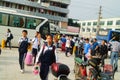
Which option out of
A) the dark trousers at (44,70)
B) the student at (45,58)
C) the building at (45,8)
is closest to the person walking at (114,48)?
the student at (45,58)

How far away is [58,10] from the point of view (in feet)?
235

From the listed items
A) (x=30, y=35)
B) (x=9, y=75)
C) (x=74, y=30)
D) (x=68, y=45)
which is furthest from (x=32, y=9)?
(x=9, y=75)

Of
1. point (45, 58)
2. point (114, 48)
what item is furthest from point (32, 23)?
point (45, 58)

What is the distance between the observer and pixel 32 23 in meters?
30.6

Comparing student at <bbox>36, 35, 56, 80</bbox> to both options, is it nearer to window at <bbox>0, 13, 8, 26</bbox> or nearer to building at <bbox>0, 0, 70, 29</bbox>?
window at <bbox>0, 13, 8, 26</bbox>

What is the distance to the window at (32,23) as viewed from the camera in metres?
30.3

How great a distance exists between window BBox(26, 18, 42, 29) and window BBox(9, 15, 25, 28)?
549 millimetres

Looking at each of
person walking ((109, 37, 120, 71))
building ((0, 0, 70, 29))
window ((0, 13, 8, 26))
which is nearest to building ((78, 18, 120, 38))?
→ building ((0, 0, 70, 29))

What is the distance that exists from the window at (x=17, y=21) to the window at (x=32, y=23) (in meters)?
0.55

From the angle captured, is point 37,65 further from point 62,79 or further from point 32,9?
point 32,9

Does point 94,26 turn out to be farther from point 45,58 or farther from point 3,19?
point 45,58

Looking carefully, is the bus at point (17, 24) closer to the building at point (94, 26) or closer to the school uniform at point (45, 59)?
the school uniform at point (45, 59)

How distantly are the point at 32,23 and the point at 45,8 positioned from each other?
127 feet

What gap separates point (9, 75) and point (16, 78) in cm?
65
